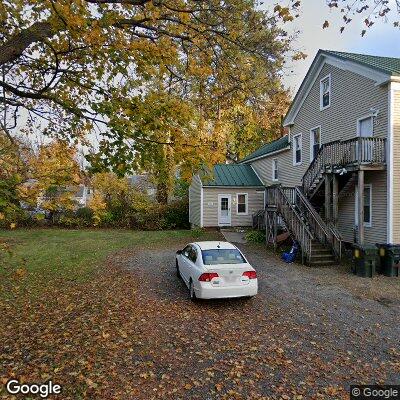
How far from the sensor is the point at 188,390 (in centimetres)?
531

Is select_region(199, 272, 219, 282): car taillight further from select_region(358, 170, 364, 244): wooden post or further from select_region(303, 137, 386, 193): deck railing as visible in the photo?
select_region(303, 137, 386, 193): deck railing

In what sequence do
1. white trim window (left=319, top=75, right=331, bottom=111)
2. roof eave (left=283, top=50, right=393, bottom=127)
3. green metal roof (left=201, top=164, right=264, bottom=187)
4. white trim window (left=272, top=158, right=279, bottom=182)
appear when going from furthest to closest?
green metal roof (left=201, top=164, right=264, bottom=187) < white trim window (left=272, top=158, right=279, bottom=182) < white trim window (left=319, top=75, right=331, bottom=111) < roof eave (left=283, top=50, right=393, bottom=127)

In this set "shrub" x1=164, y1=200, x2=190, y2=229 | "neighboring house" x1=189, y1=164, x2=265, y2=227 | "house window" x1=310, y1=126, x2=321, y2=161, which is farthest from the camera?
"shrub" x1=164, y1=200, x2=190, y2=229

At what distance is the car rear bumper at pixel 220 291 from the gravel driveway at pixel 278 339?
421 millimetres

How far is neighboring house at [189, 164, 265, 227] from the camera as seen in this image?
84.2ft

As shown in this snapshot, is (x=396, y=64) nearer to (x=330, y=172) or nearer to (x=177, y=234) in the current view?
(x=330, y=172)

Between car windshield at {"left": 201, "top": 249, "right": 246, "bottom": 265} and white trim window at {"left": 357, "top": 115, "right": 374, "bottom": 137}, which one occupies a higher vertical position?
white trim window at {"left": 357, "top": 115, "right": 374, "bottom": 137}

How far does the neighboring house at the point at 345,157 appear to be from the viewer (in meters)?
14.1

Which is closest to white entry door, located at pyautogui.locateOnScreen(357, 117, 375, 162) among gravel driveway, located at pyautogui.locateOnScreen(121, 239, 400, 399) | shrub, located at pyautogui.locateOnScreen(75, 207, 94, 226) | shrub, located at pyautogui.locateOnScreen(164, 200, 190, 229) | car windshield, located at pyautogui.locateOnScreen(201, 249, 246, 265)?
gravel driveway, located at pyautogui.locateOnScreen(121, 239, 400, 399)

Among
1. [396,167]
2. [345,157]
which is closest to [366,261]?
[396,167]

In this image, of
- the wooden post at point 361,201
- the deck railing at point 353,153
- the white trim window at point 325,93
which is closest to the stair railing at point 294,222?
the wooden post at point 361,201

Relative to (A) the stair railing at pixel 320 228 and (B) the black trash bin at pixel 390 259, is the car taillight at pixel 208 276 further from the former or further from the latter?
(A) the stair railing at pixel 320 228

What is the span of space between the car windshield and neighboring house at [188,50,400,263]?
601 cm

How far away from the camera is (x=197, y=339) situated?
281 inches
